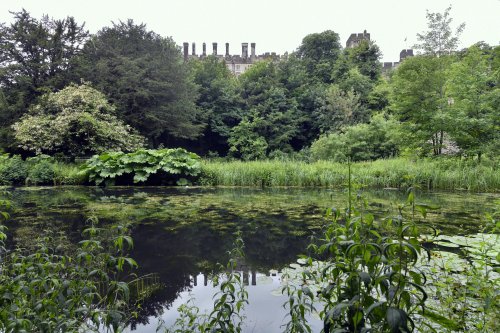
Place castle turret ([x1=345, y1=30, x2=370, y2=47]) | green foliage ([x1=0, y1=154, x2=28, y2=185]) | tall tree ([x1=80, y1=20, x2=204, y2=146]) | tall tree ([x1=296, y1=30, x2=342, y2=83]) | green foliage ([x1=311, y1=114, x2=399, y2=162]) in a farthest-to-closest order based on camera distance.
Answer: castle turret ([x1=345, y1=30, x2=370, y2=47]) → tall tree ([x1=296, y1=30, x2=342, y2=83]) → tall tree ([x1=80, y1=20, x2=204, y2=146]) → green foliage ([x1=311, y1=114, x2=399, y2=162]) → green foliage ([x1=0, y1=154, x2=28, y2=185])

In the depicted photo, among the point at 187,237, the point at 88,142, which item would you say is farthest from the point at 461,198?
the point at 88,142

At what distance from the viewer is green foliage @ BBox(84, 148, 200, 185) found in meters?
13.0

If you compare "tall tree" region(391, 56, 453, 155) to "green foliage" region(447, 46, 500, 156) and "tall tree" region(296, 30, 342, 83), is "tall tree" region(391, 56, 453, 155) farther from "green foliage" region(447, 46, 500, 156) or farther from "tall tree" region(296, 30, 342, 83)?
"tall tree" region(296, 30, 342, 83)

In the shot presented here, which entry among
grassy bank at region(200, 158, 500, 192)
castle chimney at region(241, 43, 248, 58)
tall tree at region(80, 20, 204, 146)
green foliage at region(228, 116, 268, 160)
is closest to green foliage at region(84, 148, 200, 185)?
grassy bank at region(200, 158, 500, 192)

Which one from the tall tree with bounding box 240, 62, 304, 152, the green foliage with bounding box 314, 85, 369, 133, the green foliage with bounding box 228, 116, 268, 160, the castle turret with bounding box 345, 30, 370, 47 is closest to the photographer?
the green foliage with bounding box 314, 85, 369, 133

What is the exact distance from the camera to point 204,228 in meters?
5.96

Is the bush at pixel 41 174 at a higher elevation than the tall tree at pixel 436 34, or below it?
below

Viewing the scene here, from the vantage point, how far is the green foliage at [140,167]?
13.0 metres

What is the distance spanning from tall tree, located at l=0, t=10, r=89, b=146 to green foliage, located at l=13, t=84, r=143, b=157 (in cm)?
174

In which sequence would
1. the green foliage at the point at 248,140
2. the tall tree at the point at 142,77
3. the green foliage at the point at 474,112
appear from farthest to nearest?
the green foliage at the point at 248,140 < the tall tree at the point at 142,77 < the green foliage at the point at 474,112

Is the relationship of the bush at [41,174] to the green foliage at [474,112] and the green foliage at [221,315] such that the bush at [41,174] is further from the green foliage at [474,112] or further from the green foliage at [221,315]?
the green foliage at [474,112]

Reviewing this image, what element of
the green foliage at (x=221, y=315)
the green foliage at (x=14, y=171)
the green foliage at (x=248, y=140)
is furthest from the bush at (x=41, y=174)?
the green foliage at (x=248, y=140)

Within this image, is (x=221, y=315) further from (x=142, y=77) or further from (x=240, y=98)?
(x=240, y=98)

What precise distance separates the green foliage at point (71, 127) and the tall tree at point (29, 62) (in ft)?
5.69
